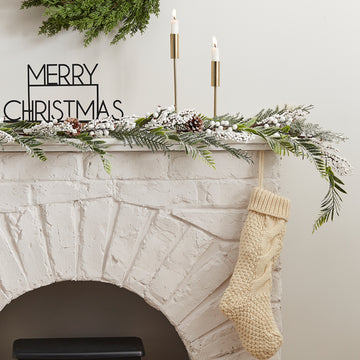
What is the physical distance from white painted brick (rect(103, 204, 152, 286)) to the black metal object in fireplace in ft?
0.84

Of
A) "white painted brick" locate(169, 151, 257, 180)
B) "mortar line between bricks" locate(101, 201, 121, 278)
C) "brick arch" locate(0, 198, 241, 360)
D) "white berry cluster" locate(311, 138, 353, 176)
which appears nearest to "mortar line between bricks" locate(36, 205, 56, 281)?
"brick arch" locate(0, 198, 241, 360)

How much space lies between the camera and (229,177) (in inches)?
65.0

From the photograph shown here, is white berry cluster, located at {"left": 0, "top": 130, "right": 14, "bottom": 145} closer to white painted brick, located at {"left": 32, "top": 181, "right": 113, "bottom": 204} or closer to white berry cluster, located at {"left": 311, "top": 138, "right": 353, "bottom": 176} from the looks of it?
white painted brick, located at {"left": 32, "top": 181, "right": 113, "bottom": 204}

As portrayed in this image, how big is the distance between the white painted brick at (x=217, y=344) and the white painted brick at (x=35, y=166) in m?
0.61

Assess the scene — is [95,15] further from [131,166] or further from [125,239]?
[125,239]

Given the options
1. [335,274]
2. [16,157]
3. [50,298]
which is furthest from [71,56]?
[335,274]

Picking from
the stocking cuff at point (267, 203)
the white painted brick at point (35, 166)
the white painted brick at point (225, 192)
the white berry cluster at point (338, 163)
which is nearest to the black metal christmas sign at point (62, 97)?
the white painted brick at point (35, 166)

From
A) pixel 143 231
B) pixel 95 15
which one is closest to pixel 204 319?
pixel 143 231

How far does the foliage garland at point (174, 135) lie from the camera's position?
1.52 m

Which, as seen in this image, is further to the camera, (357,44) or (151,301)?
(357,44)

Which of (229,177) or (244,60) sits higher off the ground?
(244,60)

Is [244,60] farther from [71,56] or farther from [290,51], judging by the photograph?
[71,56]

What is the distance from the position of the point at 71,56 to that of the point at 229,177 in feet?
2.20

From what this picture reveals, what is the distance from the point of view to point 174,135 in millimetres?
1549
